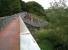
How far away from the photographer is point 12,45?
752 cm

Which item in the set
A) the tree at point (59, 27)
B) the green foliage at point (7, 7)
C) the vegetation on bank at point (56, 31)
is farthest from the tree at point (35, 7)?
the tree at point (59, 27)

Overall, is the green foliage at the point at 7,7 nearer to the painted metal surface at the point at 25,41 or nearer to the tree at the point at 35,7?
the tree at the point at 35,7

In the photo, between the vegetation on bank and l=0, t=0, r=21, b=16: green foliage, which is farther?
l=0, t=0, r=21, b=16: green foliage

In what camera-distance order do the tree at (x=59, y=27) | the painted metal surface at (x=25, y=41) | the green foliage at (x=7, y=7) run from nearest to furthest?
1. the painted metal surface at (x=25, y=41)
2. the tree at (x=59, y=27)
3. the green foliage at (x=7, y=7)

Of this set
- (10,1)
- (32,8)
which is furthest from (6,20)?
(32,8)

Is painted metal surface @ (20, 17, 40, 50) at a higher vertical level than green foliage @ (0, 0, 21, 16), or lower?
lower

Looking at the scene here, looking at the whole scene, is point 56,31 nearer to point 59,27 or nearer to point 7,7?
point 59,27

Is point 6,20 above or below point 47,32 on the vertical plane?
above

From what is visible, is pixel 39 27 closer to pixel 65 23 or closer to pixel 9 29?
pixel 65 23

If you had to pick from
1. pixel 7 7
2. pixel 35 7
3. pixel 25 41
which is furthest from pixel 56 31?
pixel 35 7

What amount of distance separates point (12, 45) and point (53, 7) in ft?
17.8

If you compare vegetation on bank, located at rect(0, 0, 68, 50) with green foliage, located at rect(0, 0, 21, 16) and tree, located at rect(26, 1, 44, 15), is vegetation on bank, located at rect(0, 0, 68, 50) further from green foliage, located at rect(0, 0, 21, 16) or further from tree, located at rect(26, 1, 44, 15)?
tree, located at rect(26, 1, 44, 15)

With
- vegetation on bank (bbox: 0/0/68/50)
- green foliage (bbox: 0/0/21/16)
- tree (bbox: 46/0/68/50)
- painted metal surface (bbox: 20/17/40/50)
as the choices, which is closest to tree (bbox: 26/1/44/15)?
green foliage (bbox: 0/0/21/16)

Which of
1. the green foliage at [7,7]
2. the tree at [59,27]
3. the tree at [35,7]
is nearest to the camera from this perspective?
the tree at [59,27]
